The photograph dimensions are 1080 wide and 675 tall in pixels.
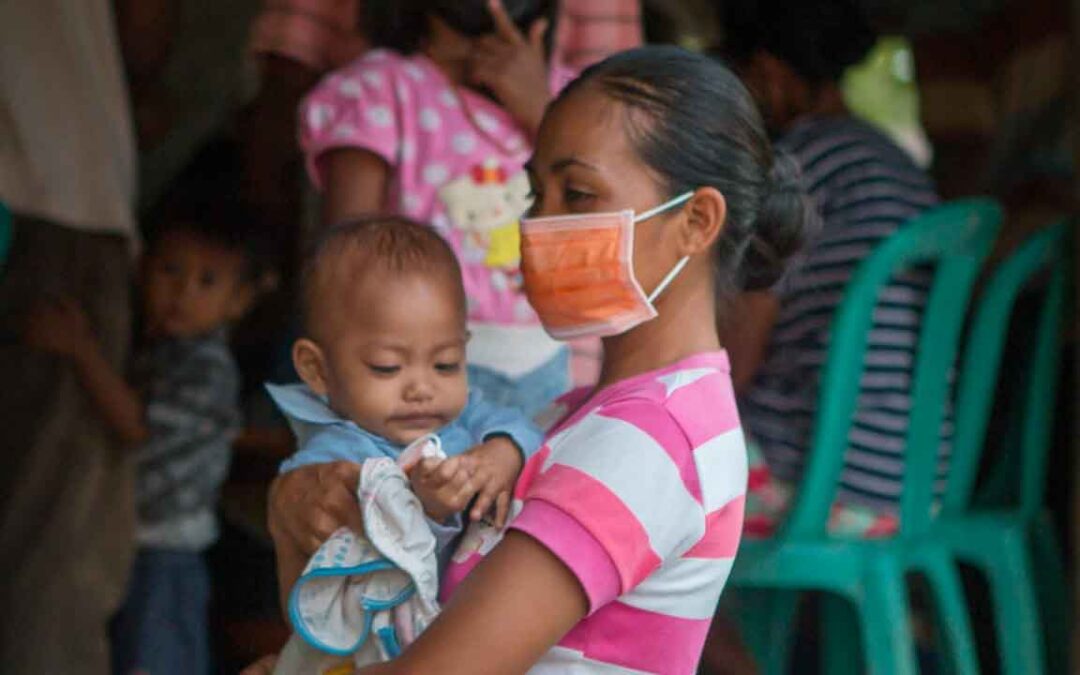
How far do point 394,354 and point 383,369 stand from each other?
2 centimetres

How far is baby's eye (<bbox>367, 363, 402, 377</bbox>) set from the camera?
1578 millimetres

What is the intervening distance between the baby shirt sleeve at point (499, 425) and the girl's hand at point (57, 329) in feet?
5.13

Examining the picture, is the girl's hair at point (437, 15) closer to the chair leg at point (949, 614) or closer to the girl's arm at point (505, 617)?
the girl's arm at point (505, 617)

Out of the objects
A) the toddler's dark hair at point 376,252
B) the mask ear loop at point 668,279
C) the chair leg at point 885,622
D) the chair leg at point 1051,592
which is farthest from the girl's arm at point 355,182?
the chair leg at point 1051,592

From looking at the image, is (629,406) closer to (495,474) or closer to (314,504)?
(495,474)

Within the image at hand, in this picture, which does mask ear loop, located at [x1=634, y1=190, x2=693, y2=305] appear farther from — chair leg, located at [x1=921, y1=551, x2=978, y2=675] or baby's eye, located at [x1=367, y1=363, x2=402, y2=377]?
chair leg, located at [x1=921, y1=551, x2=978, y2=675]

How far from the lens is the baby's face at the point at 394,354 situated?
1.57 meters

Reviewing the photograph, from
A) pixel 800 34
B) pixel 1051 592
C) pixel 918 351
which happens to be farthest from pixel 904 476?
pixel 800 34

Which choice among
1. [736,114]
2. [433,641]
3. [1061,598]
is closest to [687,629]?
[433,641]

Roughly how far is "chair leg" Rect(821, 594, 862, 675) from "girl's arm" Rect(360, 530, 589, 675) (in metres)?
1.87

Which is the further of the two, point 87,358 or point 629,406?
point 87,358

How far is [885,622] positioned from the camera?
9.10ft

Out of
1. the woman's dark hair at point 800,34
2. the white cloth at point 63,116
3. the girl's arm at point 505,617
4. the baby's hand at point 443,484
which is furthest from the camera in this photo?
the woman's dark hair at point 800,34

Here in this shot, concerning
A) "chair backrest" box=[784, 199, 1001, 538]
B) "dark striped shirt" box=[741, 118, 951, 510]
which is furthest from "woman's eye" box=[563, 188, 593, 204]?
"dark striped shirt" box=[741, 118, 951, 510]
